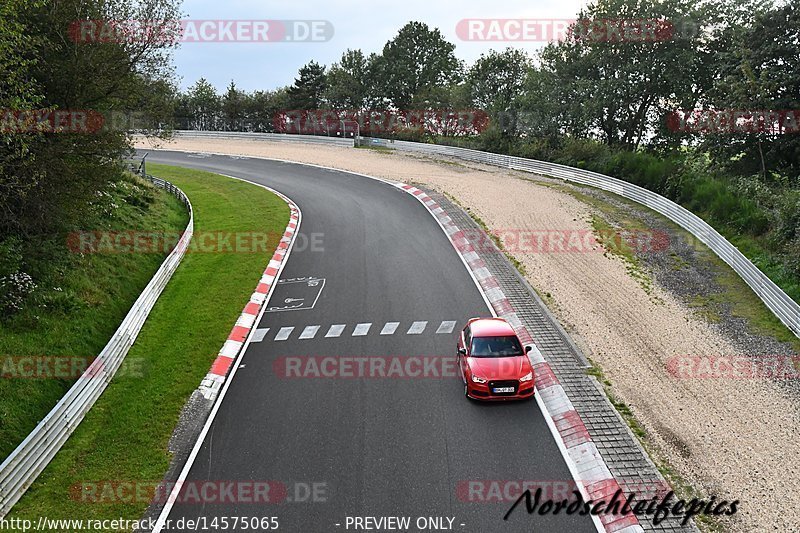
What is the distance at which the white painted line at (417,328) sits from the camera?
16.7 metres

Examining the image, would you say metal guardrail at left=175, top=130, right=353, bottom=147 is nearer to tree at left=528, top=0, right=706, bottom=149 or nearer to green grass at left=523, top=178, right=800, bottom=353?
tree at left=528, top=0, right=706, bottom=149

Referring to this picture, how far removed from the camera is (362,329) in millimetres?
16953

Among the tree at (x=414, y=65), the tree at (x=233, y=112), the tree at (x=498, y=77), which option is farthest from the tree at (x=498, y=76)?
the tree at (x=233, y=112)

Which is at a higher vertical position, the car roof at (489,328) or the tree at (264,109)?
the tree at (264,109)

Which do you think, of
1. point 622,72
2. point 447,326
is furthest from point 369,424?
point 622,72

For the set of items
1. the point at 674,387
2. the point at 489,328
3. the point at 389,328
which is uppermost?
the point at 489,328

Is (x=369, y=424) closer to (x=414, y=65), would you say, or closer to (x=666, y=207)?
(x=666, y=207)

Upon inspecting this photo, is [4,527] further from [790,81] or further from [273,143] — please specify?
[273,143]

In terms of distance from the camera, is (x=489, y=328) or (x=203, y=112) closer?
(x=489, y=328)

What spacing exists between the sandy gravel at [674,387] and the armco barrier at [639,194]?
9.26 feet

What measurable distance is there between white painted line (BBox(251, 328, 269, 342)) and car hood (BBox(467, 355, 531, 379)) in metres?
6.54

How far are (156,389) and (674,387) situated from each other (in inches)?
512

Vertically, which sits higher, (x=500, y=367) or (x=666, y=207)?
(x=666, y=207)

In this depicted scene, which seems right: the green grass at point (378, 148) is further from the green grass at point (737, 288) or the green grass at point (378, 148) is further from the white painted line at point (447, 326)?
the white painted line at point (447, 326)
